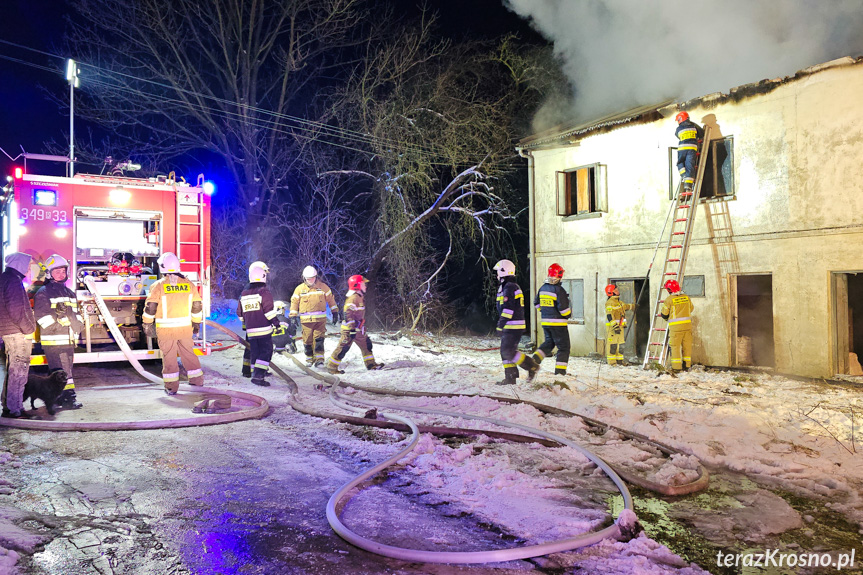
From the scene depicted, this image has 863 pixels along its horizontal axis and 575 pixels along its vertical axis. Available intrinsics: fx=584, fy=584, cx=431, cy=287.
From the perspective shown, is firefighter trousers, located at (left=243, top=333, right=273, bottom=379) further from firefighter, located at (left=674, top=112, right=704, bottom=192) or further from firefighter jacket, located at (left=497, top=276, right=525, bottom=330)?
firefighter, located at (left=674, top=112, right=704, bottom=192)

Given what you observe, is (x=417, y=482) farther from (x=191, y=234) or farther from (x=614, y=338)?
(x=614, y=338)

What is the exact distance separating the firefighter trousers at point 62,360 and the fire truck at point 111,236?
674 millimetres

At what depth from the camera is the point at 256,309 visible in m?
8.68

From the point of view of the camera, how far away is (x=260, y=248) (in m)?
20.5

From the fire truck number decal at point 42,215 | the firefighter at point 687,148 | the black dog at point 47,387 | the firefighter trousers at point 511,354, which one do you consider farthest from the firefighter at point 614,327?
the fire truck number decal at point 42,215

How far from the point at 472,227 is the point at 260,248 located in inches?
307

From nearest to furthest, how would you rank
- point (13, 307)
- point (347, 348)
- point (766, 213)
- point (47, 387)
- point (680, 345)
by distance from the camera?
point (13, 307) → point (47, 387) → point (347, 348) → point (680, 345) → point (766, 213)

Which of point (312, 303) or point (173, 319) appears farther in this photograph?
point (312, 303)

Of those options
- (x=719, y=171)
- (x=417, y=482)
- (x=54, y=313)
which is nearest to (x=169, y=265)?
(x=54, y=313)

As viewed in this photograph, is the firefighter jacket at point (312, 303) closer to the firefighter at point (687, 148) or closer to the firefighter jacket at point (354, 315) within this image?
the firefighter jacket at point (354, 315)

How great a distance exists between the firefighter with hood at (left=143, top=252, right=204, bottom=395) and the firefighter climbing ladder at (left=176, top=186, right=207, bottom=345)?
4.43ft

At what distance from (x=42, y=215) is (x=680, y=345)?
10.4m

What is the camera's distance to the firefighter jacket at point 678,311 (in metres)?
A: 10.4

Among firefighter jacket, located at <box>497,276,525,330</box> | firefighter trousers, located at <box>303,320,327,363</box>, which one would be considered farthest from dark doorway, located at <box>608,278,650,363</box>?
firefighter trousers, located at <box>303,320,327,363</box>
